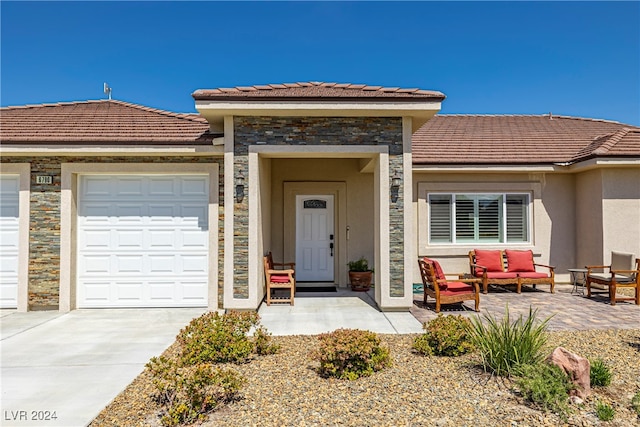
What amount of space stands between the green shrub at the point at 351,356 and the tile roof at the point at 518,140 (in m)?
6.96

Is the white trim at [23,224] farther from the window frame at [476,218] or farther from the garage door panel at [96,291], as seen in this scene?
the window frame at [476,218]

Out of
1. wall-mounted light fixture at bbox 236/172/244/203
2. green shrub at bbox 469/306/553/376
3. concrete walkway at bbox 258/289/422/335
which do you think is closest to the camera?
green shrub at bbox 469/306/553/376

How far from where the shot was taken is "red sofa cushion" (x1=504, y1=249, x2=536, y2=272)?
9977 millimetres

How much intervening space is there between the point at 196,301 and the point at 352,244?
459 cm

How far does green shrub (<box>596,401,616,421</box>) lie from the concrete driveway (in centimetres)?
472

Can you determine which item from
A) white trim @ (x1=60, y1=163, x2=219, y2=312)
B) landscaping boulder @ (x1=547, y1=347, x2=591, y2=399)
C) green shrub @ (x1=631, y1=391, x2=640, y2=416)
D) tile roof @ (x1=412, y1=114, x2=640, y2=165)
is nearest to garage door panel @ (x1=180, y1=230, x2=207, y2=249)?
white trim @ (x1=60, y1=163, x2=219, y2=312)

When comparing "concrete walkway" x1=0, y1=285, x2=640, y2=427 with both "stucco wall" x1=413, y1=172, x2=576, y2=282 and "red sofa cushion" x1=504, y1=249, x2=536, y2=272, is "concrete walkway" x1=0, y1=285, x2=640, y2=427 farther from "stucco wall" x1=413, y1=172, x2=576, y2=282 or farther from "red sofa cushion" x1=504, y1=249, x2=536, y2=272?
"stucco wall" x1=413, y1=172, x2=576, y2=282

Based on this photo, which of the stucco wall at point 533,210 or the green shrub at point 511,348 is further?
the stucco wall at point 533,210

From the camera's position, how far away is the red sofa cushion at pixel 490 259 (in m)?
10.0

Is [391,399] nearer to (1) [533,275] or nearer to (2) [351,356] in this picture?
(2) [351,356]

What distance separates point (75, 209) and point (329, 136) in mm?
5684

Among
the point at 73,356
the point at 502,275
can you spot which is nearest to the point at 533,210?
the point at 502,275

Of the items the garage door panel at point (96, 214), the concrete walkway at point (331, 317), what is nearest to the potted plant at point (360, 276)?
the concrete walkway at point (331, 317)

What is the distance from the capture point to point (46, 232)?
781cm
